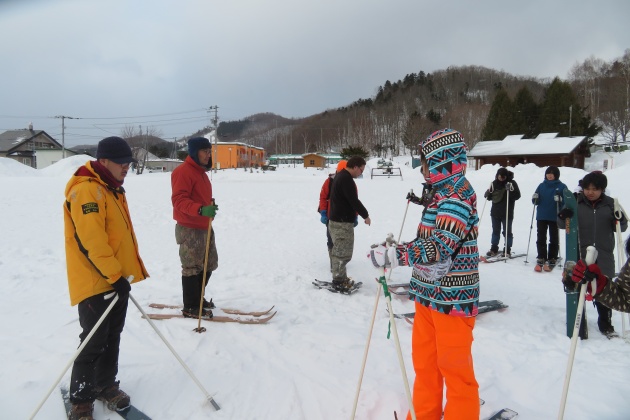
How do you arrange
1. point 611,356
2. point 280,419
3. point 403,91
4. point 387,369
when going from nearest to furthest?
point 280,419
point 387,369
point 611,356
point 403,91

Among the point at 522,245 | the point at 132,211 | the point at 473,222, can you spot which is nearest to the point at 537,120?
the point at 522,245

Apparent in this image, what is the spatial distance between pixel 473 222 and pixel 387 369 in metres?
1.91

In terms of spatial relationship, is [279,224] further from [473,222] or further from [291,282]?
[473,222]

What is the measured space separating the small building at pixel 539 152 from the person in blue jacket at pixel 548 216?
105 ft

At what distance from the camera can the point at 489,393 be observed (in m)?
3.15

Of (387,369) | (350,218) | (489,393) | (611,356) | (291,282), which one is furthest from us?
(291,282)

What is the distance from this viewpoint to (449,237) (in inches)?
84.7

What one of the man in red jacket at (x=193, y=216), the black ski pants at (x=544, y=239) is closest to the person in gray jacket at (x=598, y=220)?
the black ski pants at (x=544, y=239)

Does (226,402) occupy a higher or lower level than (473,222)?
lower

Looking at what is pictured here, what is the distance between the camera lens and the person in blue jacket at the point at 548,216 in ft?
22.5

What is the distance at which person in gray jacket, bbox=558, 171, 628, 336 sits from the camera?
4.50 meters

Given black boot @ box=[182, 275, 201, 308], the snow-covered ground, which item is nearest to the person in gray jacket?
the snow-covered ground

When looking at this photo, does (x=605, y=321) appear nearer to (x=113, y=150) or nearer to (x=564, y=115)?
(x=113, y=150)

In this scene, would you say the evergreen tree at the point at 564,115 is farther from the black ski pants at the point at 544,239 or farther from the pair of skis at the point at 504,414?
the pair of skis at the point at 504,414
